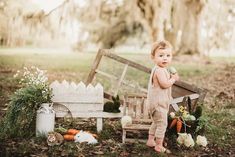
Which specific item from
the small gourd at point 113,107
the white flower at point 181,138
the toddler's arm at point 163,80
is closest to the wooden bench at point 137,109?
the small gourd at point 113,107

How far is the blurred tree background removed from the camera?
18359 millimetres

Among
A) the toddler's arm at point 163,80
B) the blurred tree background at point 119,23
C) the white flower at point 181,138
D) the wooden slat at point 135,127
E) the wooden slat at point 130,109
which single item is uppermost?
the blurred tree background at point 119,23

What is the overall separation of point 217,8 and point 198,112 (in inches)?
778

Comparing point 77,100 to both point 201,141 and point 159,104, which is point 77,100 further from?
point 201,141

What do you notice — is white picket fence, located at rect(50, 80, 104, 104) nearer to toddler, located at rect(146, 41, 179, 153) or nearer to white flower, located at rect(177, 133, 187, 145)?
toddler, located at rect(146, 41, 179, 153)

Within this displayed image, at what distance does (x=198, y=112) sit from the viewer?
639 cm

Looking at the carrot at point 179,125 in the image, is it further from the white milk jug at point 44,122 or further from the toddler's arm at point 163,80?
the white milk jug at point 44,122

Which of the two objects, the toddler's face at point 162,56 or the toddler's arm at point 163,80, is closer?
the toddler's arm at point 163,80

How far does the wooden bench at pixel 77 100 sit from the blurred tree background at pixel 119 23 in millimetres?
10574

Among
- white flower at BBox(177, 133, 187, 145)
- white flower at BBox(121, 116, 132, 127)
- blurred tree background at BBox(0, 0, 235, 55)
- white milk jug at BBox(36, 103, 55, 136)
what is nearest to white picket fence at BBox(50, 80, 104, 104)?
white milk jug at BBox(36, 103, 55, 136)

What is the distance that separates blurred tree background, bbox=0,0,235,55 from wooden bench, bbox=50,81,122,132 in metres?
10.6

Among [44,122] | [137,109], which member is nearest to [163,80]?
[137,109]

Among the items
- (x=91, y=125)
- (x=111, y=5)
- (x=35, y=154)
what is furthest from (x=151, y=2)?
(x=35, y=154)

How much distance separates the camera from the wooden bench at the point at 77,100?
21.2 ft
